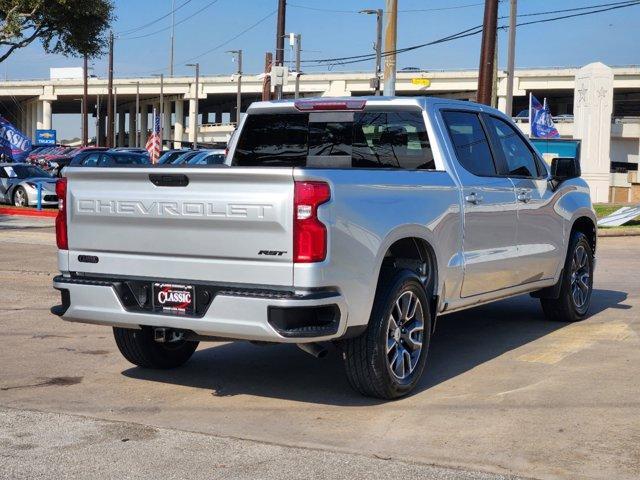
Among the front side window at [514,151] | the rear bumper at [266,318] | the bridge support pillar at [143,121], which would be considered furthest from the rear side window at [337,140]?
the bridge support pillar at [143,121]

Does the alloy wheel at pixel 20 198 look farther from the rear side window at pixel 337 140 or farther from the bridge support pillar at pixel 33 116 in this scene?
the bridge support pillar at pixel 33 116

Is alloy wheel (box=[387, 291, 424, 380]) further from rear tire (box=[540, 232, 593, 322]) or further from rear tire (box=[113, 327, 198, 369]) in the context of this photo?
rear tire (box=[540, 232, 593, 322])

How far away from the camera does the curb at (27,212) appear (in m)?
25.7

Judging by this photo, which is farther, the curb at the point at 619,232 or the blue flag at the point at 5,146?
the blue flag at the point at 5,146

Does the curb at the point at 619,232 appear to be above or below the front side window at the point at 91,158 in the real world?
below

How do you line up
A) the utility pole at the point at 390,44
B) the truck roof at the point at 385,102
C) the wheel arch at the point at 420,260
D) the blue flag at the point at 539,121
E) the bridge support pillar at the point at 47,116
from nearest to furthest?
the wheel arch at the point at 420,260, the truck roof at the point at 385,102, the utility pole at the point at 390,44, the blue flag at the point at 539,121, the bridge support pillar at the point at 47,116

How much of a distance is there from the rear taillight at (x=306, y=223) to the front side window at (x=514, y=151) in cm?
310

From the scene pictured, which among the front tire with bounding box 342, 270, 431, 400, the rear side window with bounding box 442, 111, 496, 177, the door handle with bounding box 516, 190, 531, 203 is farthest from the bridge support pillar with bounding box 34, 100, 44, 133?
the front tire with bounding box 342, 270, 431, 400

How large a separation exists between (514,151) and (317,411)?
344 centimetres

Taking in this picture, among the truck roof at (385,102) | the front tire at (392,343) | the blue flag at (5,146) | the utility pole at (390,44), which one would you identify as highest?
the utility pole at (390,44)

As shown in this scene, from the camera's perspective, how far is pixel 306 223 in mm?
5789

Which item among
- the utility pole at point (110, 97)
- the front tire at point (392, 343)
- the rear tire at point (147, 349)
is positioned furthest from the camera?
the utility pole at point (110, 97)

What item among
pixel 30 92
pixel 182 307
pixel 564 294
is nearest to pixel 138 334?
pixel 182 307

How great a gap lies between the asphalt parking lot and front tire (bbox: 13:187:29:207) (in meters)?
19.9
